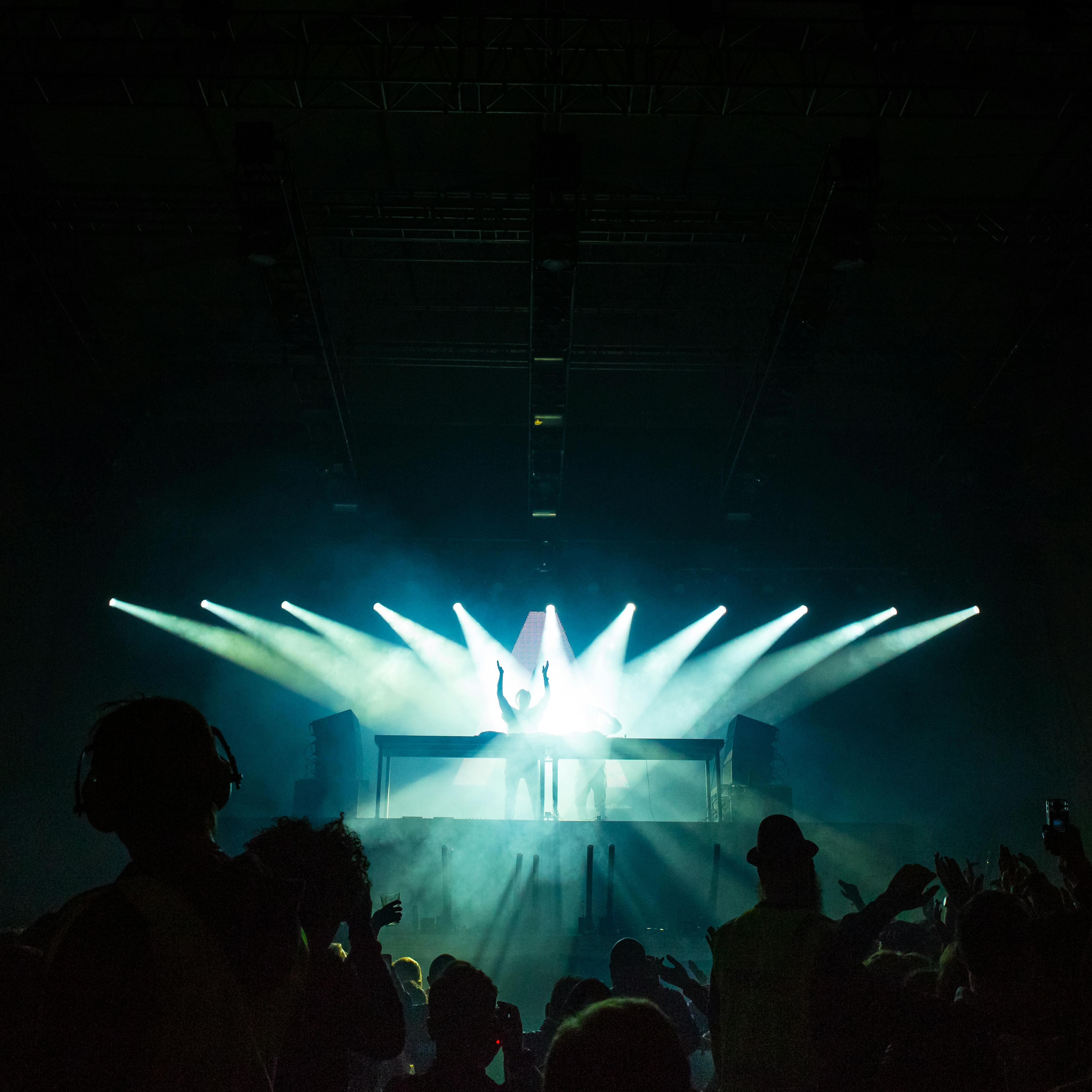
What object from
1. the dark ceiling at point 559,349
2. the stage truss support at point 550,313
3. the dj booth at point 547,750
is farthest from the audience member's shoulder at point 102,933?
the dj booth at point 547,750

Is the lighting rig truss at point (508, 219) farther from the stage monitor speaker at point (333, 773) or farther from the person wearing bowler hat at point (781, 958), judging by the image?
the person wearing bowler hat at point (781, 958)

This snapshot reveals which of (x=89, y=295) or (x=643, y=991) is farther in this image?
(x=89, y=295)

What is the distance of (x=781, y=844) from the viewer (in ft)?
7.35

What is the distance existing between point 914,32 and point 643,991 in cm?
656

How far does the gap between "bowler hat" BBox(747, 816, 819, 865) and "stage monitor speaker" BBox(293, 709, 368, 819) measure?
7.39m

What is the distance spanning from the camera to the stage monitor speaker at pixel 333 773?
9.28 metres

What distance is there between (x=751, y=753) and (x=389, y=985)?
8.27 metres

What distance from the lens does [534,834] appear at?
8258 millimetres

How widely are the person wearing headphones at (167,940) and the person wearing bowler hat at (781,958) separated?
1.11 m

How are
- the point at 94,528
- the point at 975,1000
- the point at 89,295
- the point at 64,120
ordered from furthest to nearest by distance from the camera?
the point at 94,528 < the point at 89,295 < the point at 64,120 < the point at 975,1000

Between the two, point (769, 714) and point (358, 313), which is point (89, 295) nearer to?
point (358, 313)

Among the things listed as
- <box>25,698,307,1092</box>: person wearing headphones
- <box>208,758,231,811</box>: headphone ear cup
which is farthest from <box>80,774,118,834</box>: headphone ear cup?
<box>208,758,231,811</box>: headphone ear cup

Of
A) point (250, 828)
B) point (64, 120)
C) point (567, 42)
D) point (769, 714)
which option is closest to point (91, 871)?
point (250, 828)

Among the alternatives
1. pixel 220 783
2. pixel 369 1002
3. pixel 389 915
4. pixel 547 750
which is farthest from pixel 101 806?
pixel 547 750
